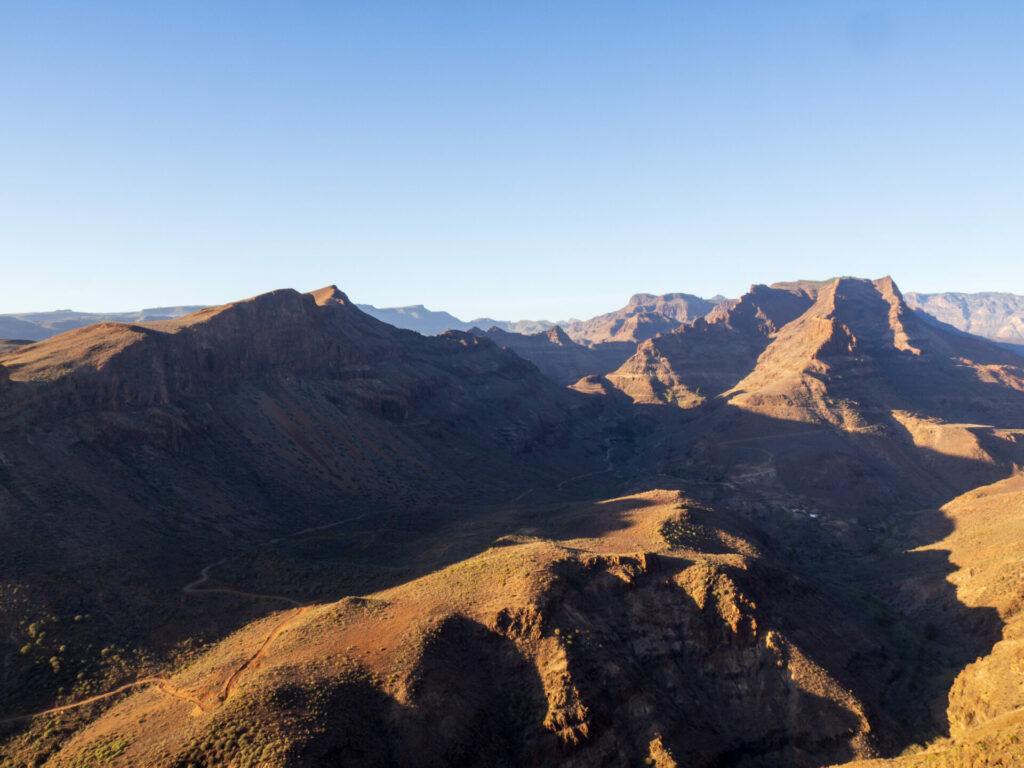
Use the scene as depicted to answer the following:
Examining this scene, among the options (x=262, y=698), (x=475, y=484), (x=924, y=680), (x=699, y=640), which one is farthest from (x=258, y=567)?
(x=924, y=680)

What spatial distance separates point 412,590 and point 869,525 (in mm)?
90420

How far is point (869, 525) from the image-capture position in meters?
108

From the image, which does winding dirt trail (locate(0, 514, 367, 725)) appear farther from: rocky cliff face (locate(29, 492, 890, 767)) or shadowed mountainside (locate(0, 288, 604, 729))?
shadowed mountainside (locate(0, 288, 604, 729))

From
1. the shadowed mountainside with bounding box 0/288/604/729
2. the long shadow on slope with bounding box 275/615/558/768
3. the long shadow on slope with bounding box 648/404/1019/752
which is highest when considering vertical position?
the shadowed mountainside with bounding box 0/288/604/729

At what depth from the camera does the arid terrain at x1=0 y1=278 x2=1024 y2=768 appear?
1638 inches

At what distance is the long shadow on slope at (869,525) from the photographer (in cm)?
5584

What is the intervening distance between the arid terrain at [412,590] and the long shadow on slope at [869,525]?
53 centimetres

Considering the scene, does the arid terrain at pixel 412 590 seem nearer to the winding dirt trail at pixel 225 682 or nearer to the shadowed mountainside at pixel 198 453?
the winding dirt trail at pixel 225 682

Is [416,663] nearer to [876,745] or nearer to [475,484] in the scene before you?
[876,745]

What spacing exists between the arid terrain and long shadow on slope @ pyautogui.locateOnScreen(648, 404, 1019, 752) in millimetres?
526

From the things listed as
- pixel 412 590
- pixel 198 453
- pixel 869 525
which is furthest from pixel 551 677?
pixel 869 525

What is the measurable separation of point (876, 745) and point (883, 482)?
89626mm

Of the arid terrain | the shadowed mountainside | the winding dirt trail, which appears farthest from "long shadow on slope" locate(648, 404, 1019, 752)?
the winding dirt trail

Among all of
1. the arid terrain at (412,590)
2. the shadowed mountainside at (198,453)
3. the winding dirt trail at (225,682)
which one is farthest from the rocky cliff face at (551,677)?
the shadowed mountainside at (198,453)
